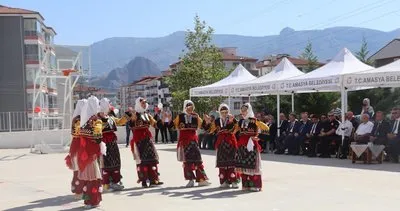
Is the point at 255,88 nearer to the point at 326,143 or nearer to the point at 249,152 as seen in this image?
the point at 326,143

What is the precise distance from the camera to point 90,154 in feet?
28.9

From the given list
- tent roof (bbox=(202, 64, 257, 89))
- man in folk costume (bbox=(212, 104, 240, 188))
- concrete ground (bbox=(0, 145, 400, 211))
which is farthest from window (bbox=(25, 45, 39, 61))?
man in folk costume (bbox=(212, 104, 240, 188))

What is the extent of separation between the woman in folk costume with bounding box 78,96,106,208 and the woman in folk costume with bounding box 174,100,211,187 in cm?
245

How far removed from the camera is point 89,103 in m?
8.93

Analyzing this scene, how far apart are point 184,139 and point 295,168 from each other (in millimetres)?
3900

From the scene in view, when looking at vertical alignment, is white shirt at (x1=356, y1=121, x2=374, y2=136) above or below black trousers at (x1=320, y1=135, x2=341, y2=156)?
above

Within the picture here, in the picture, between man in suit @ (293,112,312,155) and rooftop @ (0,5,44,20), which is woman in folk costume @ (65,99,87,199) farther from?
rooftop @ (0,5,44,20)

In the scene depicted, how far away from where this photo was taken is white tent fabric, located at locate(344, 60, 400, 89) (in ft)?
48.5

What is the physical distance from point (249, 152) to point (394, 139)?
6055mm

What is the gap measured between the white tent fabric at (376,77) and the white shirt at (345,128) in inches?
43.0

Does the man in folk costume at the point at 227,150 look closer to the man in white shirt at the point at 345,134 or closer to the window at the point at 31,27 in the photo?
the man in white shirt at the point at 345,134

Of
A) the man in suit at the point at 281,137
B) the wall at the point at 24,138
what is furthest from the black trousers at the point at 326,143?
the wall at the point at 24,138

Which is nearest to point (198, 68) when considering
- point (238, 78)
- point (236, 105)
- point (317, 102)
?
point (317, 102)

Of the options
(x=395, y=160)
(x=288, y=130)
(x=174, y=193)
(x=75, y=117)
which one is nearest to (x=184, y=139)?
(x=174, y=193)
